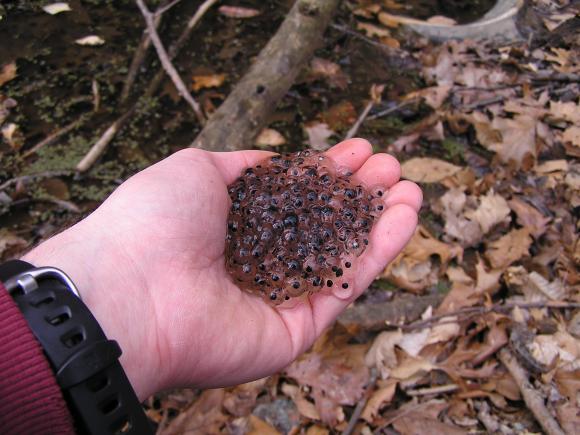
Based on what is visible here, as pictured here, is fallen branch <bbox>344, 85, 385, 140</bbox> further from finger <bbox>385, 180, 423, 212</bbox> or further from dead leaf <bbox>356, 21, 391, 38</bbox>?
finger <bbox>385, 180, 423, 212</bbox>

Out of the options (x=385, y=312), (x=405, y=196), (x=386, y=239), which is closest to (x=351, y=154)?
(x=405, y=196)

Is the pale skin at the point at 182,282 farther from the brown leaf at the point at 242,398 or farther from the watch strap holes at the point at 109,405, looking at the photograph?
the brown leaf at the point at 242,398

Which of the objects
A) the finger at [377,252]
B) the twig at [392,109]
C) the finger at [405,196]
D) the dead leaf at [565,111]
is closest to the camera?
the finger at [377,252]

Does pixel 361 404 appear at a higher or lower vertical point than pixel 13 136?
lower

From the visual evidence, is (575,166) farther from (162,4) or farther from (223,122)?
(162,4)

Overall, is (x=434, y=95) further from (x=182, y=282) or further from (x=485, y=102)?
(x=182, y=282)

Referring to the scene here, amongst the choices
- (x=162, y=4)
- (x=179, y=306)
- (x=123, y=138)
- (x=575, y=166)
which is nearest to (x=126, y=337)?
(x=179, y=306)

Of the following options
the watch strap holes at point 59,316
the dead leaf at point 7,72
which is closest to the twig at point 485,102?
the watch strap holes at point 59,316
